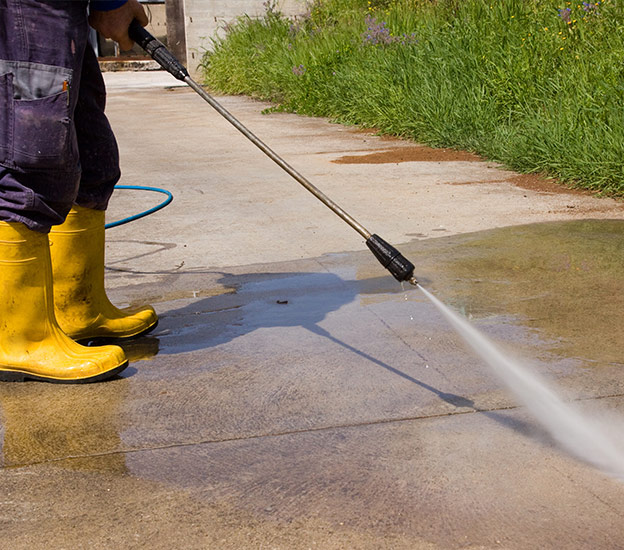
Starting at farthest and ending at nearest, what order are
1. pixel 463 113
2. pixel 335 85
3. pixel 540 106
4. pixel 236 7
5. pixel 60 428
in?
1. pixel 236 7
2. pixel 335 85
3. pixel 463 113
4. pixel 540 106
5. pixel 60 428

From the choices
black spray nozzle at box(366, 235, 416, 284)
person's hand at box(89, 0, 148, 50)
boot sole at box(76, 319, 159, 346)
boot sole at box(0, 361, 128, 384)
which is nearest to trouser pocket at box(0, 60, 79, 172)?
person's hand at box(89, 0, 148, 50)

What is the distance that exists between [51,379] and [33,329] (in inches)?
7.2

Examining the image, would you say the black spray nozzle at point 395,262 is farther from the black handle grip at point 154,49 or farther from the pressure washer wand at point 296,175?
the black handle grip at point 154,49

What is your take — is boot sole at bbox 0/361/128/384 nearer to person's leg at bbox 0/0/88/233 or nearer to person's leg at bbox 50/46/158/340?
→ person's leg at bbox 50/46/158/340

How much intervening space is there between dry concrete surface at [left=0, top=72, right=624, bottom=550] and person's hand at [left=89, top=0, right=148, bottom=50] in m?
1.19

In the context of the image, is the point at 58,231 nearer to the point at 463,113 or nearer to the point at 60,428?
the point at 60,428

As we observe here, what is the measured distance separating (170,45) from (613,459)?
19.3m

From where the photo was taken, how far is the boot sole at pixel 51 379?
311 centimetres

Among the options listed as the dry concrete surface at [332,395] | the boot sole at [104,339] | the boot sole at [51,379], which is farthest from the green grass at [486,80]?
the boot sole at [51,379]

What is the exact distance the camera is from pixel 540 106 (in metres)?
7.56

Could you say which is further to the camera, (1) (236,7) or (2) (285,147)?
(1) (236,7)

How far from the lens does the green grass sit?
657cm

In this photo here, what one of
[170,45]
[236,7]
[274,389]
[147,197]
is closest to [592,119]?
[147,197]

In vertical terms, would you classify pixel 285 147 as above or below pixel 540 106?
below
